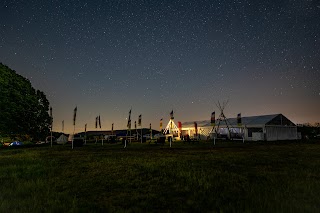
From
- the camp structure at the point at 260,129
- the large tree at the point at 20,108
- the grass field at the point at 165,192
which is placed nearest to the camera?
the grass field at the point at 165,192

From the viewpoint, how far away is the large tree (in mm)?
20500

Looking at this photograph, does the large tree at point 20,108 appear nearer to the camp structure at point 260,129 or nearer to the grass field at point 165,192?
the grass field at point 165,192

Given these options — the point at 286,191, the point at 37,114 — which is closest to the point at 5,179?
the point at 286,191

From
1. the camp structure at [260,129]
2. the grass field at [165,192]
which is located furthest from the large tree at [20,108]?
the camp structure at [260,129]

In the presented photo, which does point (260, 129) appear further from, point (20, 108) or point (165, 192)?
point (165, 192)

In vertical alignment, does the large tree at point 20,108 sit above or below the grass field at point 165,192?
above

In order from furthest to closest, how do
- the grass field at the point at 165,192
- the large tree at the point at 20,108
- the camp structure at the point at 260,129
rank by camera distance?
the camp structure at the point at 260,129 → the large tree at the point at 20,108 → the grass field at the point at 165,192

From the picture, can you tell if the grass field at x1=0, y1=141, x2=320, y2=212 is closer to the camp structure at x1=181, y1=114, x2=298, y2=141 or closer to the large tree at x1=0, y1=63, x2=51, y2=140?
the large tree at x1=0, y1=63, x2=51, y2=140

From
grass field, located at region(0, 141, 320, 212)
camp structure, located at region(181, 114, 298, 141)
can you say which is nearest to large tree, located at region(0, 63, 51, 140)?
grass field, located at region(0, 141, 320, 212)

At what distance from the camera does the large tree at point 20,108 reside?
807 inches

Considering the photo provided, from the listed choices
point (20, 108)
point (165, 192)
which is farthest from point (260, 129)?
point (165, 192)

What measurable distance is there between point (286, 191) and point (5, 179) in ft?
32.4

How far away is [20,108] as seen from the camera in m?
21.5

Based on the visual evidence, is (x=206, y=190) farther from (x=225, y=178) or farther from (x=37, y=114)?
(x=37, y=114)
